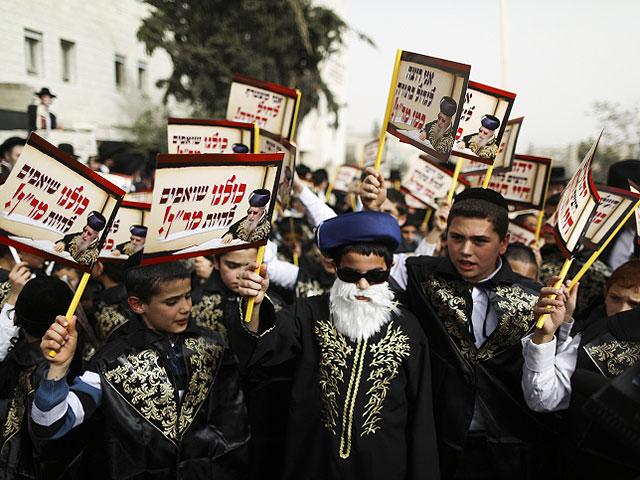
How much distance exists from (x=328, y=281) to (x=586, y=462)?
7.93 feet

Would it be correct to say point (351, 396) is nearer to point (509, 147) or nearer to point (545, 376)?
point (545, 376)

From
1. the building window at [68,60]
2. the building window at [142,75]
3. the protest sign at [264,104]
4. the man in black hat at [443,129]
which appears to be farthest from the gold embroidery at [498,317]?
the building window at [142,75]

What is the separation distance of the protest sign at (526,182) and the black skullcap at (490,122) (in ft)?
4.67

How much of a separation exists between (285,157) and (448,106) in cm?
135

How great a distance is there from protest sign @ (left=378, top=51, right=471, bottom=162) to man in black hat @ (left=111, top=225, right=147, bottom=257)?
1725mm

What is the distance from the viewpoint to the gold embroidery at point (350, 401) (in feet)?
8.21

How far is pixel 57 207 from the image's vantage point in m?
2.43

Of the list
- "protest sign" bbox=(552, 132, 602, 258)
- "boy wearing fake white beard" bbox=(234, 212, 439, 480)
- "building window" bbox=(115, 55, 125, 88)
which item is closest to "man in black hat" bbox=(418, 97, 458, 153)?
"boy wearing fake white beard" bbox=(234, 212, 439, 480)

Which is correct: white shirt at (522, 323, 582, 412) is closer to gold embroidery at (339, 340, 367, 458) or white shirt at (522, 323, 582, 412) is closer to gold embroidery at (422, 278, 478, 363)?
gold embroidery at (422, 278, 478, 363)

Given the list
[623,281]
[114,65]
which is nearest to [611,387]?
[623,281]

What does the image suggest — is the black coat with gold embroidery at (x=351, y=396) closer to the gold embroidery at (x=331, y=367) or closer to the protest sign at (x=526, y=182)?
the gold embroidery at (x=331, y=367)

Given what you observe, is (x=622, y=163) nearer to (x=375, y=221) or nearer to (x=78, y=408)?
(x=375, y=221)

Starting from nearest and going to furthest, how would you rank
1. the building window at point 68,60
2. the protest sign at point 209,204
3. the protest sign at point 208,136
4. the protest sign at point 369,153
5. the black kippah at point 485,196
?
the protest sign at point 209,204 < the black kippah at point 485,196 < the protest sign at point 208,136 < the protest sign at point 369,153 < the building window at point 68,60

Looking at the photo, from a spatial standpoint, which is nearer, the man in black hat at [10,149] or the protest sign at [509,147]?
the protest sign at [509,147]
